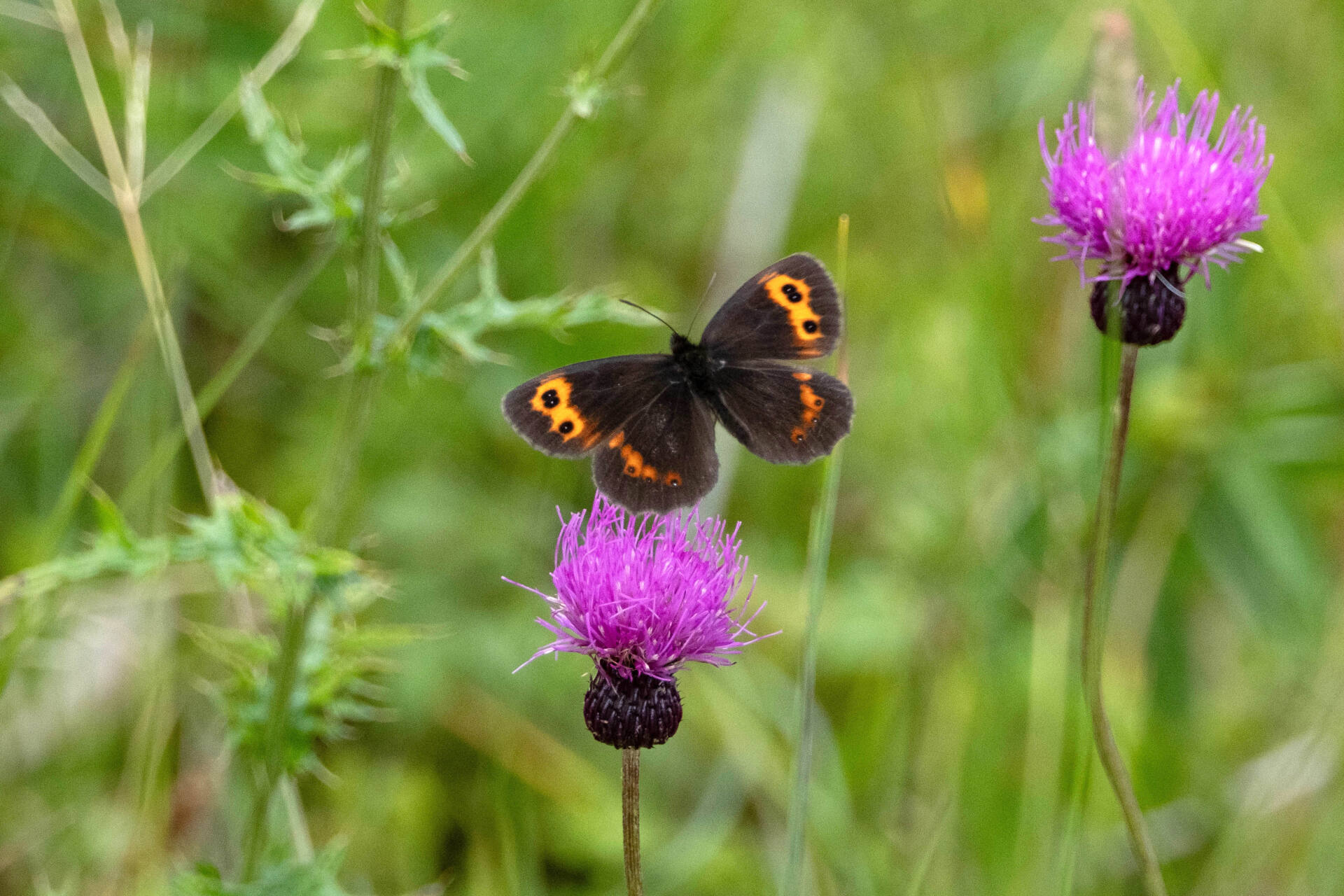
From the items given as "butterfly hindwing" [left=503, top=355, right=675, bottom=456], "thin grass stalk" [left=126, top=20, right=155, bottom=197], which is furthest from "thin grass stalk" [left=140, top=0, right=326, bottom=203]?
"butterfly hindwing" [left=503, top=355, right=675, bottom=456]

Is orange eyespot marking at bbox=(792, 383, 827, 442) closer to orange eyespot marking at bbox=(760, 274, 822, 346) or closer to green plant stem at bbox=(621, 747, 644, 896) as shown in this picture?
orange eyespot marking at bbox=(760, 274, 822, 346)

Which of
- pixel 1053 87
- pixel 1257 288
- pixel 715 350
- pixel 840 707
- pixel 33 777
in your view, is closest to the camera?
pixel 715 350

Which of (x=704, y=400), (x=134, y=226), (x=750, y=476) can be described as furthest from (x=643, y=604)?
(x=750, y=476)

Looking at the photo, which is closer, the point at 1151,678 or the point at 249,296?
the point at 1151,678

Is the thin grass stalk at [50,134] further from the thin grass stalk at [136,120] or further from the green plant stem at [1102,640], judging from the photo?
the green plant stem at [1102,640]

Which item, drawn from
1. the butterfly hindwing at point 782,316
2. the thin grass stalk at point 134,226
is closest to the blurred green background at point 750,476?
the thin grass stalk at point 134,226

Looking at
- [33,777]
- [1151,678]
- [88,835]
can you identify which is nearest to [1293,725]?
[1151,678]

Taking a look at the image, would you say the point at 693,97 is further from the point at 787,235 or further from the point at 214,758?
the point at 214,758
